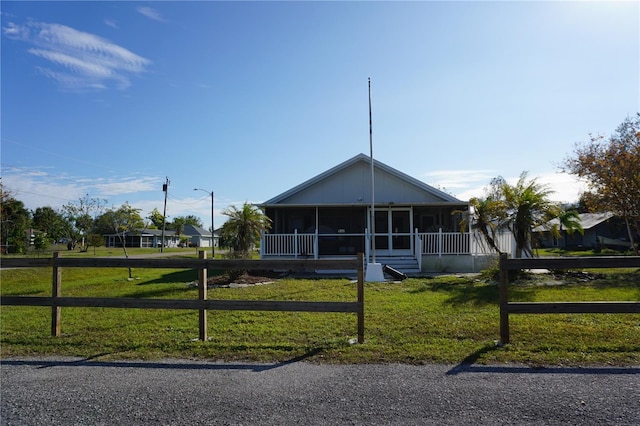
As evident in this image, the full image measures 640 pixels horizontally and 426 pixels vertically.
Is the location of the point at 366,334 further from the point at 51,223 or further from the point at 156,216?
the point at 156,216

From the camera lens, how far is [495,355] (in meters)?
5.21

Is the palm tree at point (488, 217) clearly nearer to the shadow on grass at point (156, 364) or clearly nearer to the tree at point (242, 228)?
the tree at point (242, 228)

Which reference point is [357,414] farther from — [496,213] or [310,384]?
[496,213]

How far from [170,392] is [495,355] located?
146 inches

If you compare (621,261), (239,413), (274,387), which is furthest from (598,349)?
(239,413)

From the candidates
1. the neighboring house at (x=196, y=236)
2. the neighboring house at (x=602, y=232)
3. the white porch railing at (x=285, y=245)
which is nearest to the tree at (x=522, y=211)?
the white porch railing at (x=285, y=245)

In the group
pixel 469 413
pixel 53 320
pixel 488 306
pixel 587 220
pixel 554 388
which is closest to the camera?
pixel 469 413

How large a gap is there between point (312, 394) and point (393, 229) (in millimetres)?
16461

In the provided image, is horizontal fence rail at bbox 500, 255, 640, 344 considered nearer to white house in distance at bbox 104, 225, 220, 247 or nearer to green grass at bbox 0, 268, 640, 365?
green grass at bbox 0, 268, 640, 365

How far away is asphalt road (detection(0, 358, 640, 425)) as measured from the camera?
3521mm

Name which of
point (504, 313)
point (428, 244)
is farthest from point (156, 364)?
point (428, 244)

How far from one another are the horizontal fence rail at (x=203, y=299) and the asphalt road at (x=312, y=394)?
1.07 m

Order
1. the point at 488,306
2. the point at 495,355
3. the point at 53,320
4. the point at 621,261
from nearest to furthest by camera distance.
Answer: the point at 495,355
the point at 621,261
the point at 53,320
the point at 488,306

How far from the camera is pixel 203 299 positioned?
6.22 meters
